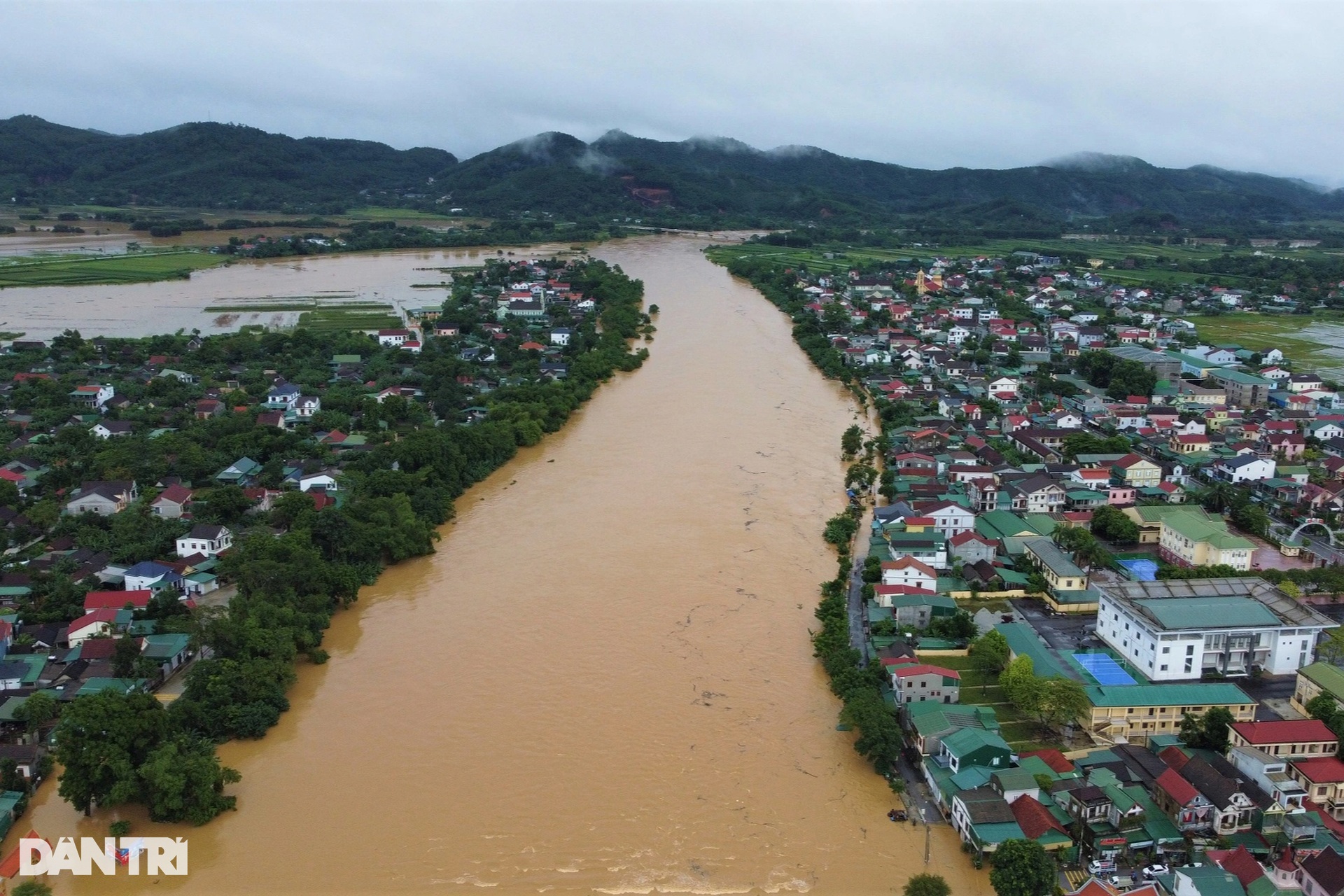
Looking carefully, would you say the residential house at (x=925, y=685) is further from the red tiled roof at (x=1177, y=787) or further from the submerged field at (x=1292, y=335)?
the submerged field at (x=1292, y=335)

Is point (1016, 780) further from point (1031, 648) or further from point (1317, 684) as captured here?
point (1317, 684)

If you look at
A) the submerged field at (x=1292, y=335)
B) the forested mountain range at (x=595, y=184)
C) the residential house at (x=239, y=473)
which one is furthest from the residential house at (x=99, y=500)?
the forested mountain range at (x=595, y=184)

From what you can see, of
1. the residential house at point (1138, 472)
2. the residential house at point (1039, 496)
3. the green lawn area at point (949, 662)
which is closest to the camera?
the green lawn area at point (949, 662)

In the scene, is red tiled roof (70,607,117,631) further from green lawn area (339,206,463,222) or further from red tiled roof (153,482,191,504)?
green lawn area (339,206,463,222)

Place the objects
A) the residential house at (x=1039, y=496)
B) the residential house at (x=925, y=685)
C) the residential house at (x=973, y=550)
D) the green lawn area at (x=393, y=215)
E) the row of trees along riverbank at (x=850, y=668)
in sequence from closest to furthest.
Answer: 1. the row of trees along riverbank at (x=850, y=668)
2. the residential house at (x=925, y=685)
3. the residential house at (x=973, y=550)
4. the residential house at (x=1039, y=496)
5. the green lawn area at (x=393, y=215)

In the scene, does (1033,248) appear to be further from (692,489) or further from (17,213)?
(17,213)

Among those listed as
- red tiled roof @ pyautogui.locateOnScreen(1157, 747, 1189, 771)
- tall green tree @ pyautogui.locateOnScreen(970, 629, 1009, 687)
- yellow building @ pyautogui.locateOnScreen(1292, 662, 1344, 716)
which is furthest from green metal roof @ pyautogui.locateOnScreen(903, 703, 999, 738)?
yellow building @ pyautogui.locateOnScreen(1292, 662, 1344, 716)

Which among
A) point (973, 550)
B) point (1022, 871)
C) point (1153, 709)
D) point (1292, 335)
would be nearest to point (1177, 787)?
point (1153, 709)
